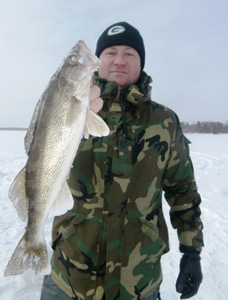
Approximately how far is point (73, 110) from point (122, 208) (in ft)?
2.50

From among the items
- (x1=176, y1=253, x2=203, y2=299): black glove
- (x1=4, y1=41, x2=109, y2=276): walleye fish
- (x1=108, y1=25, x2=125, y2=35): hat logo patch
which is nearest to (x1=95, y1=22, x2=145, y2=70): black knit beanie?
(x1=108, y1=25, x2=125, y2=35): hat logo patch

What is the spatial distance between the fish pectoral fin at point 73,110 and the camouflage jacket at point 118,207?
39 cm

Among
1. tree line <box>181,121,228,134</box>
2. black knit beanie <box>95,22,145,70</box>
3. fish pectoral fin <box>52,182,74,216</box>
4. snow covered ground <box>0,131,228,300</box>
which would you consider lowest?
tree line <box>181,121,228,134</box>

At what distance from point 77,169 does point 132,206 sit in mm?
493

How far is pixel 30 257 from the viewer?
5.14ft

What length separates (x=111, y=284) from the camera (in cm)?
167

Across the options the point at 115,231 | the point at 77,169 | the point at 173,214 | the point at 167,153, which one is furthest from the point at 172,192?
the point at 77,169

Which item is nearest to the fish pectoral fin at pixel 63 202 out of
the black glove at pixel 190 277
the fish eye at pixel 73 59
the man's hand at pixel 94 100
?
the man's hand at pixel 94 100

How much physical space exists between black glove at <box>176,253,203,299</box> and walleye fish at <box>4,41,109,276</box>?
49.6 inches

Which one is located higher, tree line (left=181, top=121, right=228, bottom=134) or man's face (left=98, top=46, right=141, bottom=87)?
man's face (left=98, top=46, right=141, bottom=87)

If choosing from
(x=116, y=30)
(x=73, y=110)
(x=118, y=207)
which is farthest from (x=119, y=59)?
(x=118, y=207)

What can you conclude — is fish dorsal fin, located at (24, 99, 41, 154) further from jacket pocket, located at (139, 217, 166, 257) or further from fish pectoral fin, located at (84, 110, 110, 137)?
jacket pocket, located at (139, 217, 166, 257)

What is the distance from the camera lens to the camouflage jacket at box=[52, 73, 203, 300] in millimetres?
1714

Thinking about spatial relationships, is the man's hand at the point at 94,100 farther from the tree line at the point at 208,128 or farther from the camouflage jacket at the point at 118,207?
the tree line at the point at 208,128
